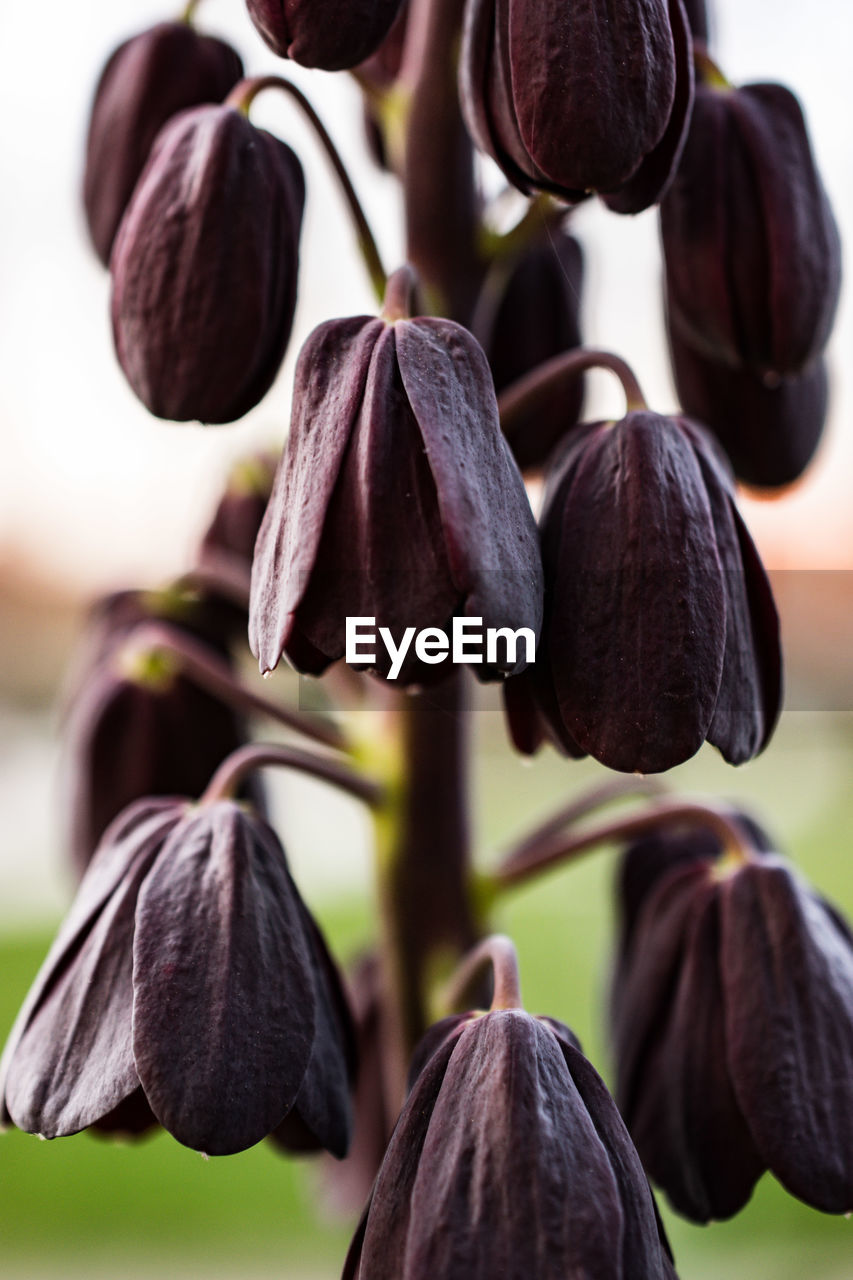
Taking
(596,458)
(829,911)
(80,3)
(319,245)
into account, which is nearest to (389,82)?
(319,245)

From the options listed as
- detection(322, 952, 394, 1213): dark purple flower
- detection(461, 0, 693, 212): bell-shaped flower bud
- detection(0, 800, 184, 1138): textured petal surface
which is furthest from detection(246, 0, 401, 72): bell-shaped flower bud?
detection(322, 952, 394, 1213): dark purple flower

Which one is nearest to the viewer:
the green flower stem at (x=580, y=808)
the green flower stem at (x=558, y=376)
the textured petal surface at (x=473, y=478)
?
the textured petal surface at (x=473, y=478)

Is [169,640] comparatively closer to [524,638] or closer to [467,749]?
[467,749]

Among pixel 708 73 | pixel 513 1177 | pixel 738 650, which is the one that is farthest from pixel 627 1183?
pixel 708 73

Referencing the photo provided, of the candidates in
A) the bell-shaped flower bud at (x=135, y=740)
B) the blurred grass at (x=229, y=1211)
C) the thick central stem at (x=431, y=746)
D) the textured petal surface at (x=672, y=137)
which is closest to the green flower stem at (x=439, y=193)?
the thick central stem at (x=431, y=746)

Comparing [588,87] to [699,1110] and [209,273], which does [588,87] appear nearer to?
[209,273]

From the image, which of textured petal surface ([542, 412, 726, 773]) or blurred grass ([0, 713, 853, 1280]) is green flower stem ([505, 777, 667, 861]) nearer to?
textured petal surface ([542, 412, 726, 773])

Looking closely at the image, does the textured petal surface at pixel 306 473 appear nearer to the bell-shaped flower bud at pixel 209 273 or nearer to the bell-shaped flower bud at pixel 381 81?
the bell-shaped flower bud at pixel 209 273
